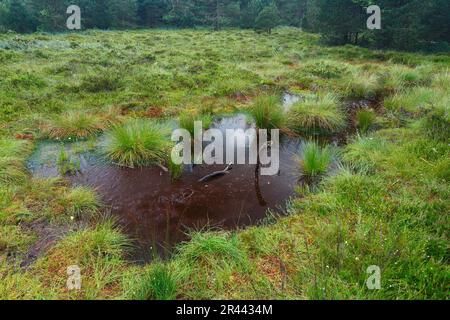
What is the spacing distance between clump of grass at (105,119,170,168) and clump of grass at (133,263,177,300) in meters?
2.82

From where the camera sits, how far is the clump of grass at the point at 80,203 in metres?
4.32

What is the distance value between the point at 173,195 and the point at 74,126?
133 inches

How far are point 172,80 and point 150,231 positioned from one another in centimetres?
766

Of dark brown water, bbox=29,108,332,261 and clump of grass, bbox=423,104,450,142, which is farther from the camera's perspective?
clump of grass, bbox=423,104,450,142

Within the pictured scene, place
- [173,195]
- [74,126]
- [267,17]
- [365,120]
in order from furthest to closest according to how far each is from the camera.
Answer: [267,17] < [365,120] < [74,126] < [173,195]

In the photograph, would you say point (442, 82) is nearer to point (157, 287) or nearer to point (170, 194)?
point (170, 194)

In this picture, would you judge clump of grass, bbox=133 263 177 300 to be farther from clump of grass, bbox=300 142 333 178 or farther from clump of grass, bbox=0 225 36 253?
clump of grass, bbox=300 142 333 178

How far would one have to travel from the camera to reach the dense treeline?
15484mm

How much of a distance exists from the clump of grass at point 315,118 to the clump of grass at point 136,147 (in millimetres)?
3140

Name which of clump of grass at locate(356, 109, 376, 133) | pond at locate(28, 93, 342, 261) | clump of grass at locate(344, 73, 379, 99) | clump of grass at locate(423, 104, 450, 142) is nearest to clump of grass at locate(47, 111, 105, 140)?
pond at locate(28, 93, 342, 261)

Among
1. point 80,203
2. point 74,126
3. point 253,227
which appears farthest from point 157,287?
point 74,126

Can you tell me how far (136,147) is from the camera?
18.6 feet

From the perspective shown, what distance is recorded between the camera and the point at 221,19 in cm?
3528

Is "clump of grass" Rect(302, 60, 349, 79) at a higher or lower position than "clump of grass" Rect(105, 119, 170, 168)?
higher
